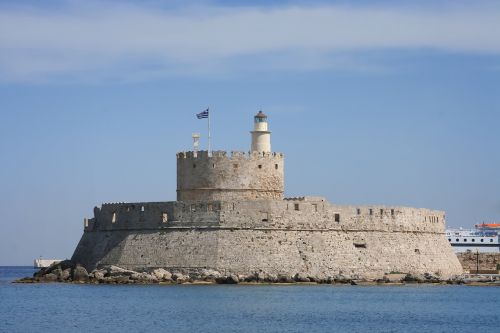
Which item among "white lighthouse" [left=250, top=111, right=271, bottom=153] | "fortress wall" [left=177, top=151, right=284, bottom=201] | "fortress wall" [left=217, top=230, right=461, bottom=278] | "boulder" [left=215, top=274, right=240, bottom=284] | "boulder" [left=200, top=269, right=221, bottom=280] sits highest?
"white lighthouse" [left=250, top=111, right=271, bottom=153]

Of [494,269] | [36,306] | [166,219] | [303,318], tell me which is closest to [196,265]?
[166,219]

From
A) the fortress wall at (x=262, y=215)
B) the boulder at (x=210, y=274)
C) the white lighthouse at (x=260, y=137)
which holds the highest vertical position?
the white lighthouse at (x=260, y=137)

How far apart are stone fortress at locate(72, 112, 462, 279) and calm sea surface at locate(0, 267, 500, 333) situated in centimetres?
123

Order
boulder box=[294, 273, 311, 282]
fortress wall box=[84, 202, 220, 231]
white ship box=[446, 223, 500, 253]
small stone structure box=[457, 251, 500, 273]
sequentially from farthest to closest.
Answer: white ship box=[446, 223, 500, 253], small stone structure box=[457, 251, 500, 273], fortress wall box=[84, 202, 220, 231], boulder box=[294, 273, 311, 282]

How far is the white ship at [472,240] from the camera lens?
76.5 metres

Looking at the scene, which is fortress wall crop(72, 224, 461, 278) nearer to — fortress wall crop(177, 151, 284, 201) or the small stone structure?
fortress wall crop(177, 151, 284, 201)

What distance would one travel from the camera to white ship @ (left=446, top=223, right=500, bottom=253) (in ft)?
251

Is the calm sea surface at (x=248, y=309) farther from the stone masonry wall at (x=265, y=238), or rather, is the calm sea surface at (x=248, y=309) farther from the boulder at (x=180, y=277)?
the stone masonry wall at (x=265, y=238)

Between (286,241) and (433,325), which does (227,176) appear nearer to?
(286,241)

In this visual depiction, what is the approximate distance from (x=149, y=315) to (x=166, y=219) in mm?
11325

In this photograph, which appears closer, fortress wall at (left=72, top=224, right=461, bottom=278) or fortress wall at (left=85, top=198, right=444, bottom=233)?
fortress wall at (left=72, top=224, right=461, bottom=278)

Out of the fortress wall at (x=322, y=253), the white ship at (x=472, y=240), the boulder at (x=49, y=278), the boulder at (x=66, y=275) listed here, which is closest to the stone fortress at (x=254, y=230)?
the fortress wall at (x=322, y=253)

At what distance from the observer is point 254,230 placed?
1716 inches

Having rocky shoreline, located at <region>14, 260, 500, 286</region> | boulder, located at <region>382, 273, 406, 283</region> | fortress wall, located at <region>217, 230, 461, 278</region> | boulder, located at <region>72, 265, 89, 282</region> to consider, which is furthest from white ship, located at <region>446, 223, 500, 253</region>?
boulder, located at <region>72, 265, 89, 282</region>
